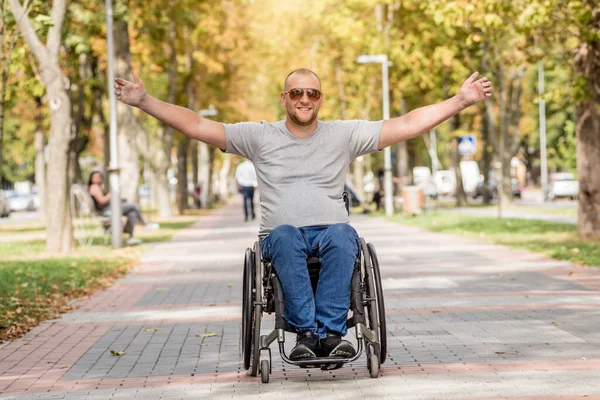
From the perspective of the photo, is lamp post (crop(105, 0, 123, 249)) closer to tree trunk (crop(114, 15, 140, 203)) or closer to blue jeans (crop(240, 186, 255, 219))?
tree trunk (crop(114, 15, 140, 203))

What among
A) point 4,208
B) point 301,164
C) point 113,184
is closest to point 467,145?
point 113,184

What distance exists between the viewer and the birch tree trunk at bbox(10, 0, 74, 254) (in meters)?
19.1

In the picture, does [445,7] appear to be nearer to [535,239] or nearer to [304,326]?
[535,239]

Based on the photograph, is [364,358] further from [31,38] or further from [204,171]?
[204,171]

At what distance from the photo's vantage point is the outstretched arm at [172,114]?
664 cm

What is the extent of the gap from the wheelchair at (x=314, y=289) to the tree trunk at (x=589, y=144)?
1320cm

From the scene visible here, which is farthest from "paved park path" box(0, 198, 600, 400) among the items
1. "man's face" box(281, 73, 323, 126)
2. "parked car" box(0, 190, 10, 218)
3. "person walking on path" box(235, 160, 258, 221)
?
"parked car" box(0, 190, 10, 218)

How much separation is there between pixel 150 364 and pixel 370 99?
40.5 metres

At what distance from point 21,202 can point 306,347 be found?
67.9 m

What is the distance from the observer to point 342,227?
650 cm

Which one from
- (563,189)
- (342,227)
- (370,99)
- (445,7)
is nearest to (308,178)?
(342,227)

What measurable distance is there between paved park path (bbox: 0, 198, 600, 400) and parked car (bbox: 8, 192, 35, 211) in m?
58.5

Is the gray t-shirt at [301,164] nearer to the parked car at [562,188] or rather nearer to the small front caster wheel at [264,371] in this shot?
the small front caster wheel at [264,371]

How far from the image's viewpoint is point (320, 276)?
6.53 metres
